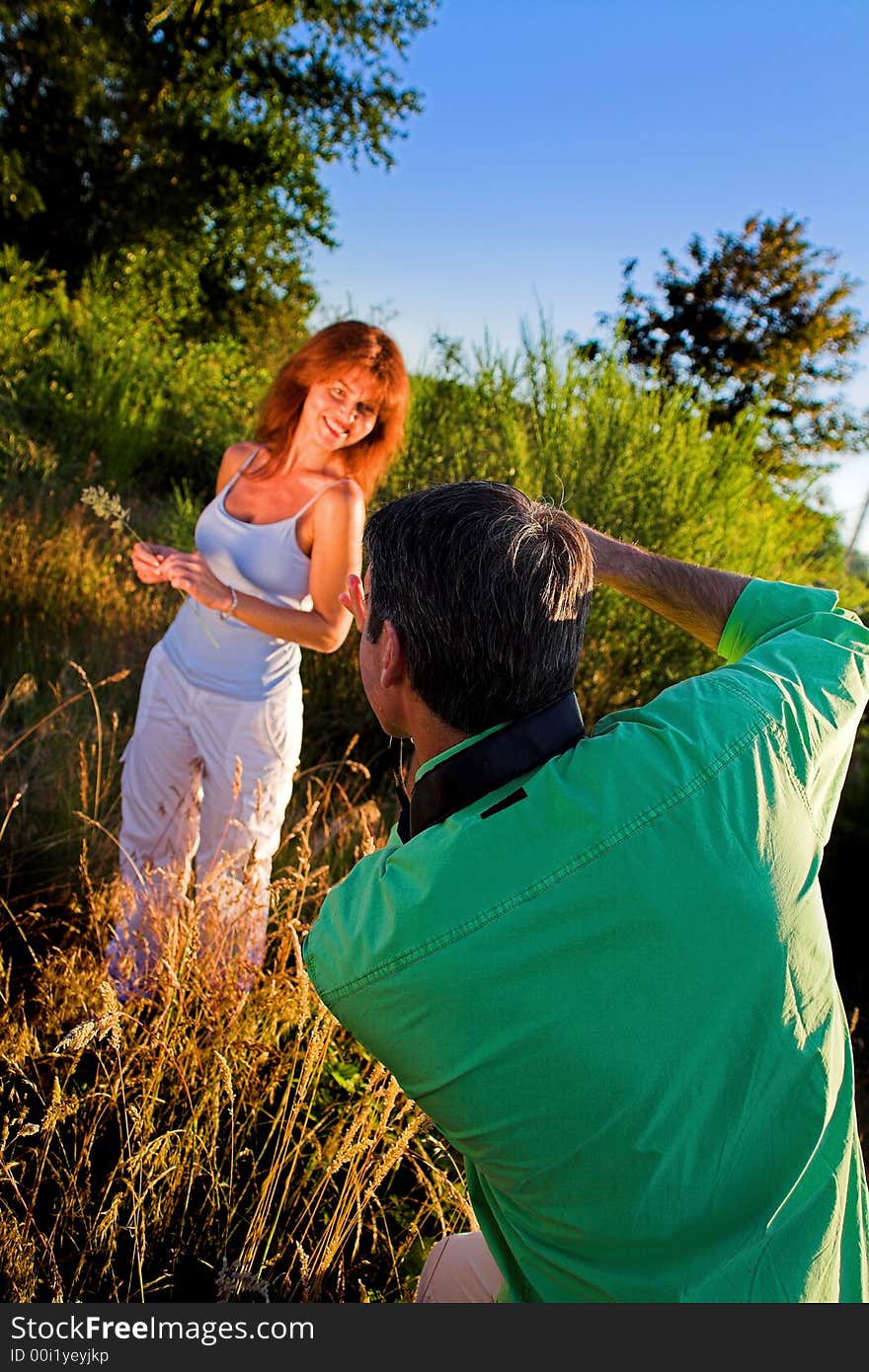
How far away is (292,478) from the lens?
98.9 inches

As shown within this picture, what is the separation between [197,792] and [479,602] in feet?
5.46

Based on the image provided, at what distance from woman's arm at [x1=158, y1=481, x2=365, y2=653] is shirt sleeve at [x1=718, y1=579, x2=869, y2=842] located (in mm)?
1010

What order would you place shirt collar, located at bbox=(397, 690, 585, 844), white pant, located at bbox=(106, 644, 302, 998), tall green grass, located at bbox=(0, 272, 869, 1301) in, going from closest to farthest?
1. shirt collar, located at bbox=(397, 690, 585, 844)
2. tall green grass, located at bbox=(0, 272, 869, 1301)
3. white pant, located at bbox=(106, 644, 302, 998)

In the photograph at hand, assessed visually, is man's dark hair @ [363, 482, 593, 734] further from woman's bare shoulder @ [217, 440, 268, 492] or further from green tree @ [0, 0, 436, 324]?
green tree @ [0, 0, 436, 324]

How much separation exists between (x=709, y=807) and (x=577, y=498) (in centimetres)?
370

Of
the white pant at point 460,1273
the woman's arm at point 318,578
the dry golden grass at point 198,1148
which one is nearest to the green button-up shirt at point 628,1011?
the white pant at point 460,1273

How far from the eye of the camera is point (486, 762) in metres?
1.10

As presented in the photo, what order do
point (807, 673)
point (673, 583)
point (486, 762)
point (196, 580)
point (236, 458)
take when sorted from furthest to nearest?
1. point (236, 458)
2. point (196, 580)
3. point (673, 583)
4. point (807, 673)
5. point (486, 762)

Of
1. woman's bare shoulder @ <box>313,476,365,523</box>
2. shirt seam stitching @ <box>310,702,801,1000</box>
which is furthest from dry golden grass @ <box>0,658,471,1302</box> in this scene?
woman's bare shoulder @ <box>313,476,365,523</box>

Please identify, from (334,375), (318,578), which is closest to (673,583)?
(318,578)

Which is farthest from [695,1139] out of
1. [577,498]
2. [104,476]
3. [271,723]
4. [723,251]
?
[723,251]

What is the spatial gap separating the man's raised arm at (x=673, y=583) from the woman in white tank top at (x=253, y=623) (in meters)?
0.84

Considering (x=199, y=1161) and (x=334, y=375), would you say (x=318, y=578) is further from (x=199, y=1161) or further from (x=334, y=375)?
(x=199, y=1161)

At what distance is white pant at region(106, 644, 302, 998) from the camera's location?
2.25 m
